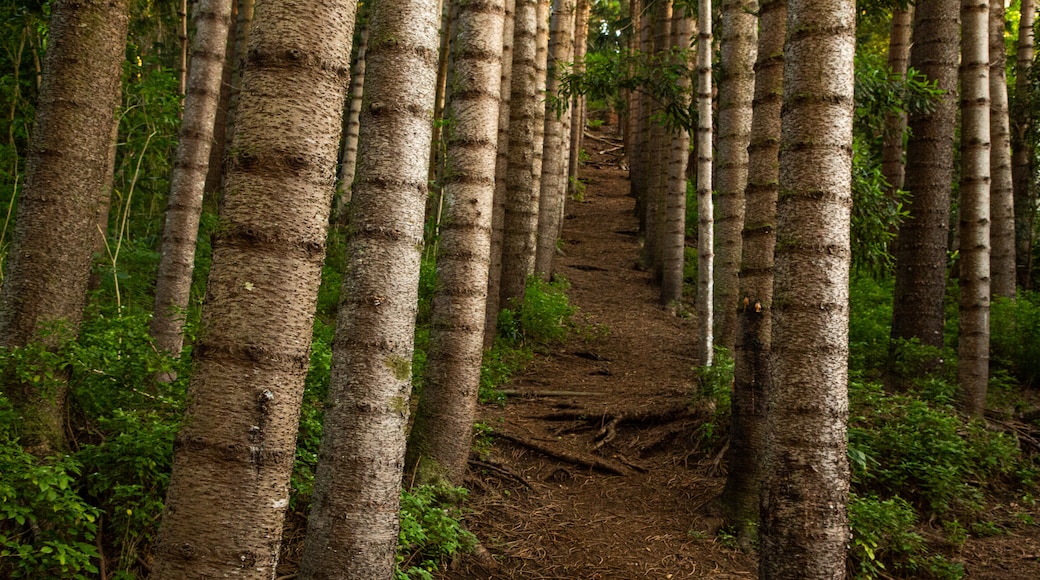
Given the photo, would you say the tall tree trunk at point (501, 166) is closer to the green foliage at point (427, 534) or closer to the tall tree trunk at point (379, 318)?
the green foliage at point (427, 534)

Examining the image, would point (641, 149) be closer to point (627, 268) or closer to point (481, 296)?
point (627, 268)

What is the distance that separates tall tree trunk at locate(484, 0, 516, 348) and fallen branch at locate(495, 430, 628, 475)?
7.16 feet

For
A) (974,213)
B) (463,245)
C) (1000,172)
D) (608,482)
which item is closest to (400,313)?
(463,245)

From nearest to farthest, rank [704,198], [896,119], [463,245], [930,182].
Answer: [463,245]
[930,182]
[704,198]
[896,119]

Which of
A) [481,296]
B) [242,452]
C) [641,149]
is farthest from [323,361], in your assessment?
[641,149]

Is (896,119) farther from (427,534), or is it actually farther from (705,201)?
(427,534)

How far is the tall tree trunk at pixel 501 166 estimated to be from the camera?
9.20 m

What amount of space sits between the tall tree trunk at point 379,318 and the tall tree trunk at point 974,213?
6903 mm

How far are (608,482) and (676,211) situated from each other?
7812mm

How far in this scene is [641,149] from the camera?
21.5 metres

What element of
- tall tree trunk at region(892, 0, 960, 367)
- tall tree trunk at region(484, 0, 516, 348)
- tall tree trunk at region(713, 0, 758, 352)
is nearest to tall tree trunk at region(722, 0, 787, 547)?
tall tree trunk at region(713, 0, 758, 352)

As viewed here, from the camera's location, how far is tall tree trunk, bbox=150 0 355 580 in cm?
199

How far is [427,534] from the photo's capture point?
181 inches

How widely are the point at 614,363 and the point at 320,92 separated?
9042 millimetres
